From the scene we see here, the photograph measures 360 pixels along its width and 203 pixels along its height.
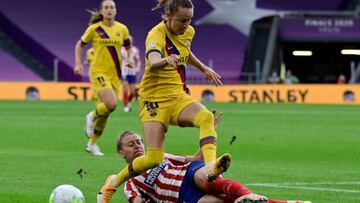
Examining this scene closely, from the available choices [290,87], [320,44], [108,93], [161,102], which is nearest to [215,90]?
[290,87]

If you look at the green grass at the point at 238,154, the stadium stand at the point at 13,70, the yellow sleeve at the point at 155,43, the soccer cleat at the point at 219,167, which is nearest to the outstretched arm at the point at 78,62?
the green grass at the point at 238,154

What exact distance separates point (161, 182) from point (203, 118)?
36.8 inches

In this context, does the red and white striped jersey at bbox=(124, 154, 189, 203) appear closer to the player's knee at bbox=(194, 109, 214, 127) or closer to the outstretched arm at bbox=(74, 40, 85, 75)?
the player's knee at bbox=(194, 109, 214, 127)

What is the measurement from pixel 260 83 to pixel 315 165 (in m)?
33.1

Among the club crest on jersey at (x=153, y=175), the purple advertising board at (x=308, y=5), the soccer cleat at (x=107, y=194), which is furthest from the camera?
the purple advertising board at (x=308, y=5)

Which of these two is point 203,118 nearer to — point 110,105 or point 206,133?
point 206,133

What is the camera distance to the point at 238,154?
16.6 metres

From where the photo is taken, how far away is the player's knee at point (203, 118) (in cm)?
990

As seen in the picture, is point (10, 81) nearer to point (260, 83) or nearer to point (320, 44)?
point (260, 83)

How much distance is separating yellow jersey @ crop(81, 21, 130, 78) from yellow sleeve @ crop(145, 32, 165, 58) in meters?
7.20

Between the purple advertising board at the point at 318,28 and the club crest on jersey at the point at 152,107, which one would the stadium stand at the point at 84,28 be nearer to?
the purple advertising board at the point at 318,28

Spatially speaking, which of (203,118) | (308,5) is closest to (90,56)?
(203,118)

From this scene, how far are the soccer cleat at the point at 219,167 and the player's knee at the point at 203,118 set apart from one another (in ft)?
4.15

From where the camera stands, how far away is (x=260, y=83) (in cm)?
4775
